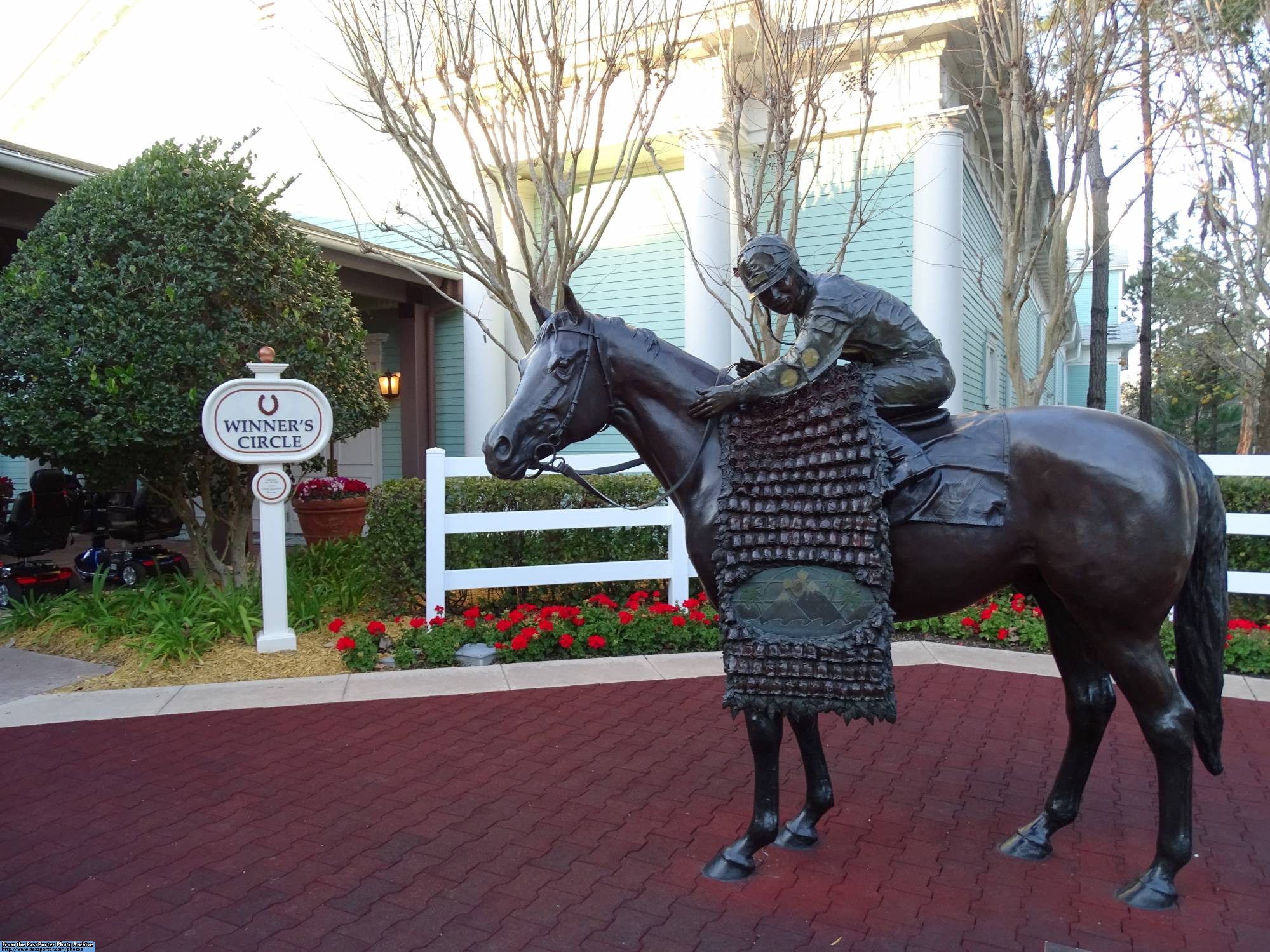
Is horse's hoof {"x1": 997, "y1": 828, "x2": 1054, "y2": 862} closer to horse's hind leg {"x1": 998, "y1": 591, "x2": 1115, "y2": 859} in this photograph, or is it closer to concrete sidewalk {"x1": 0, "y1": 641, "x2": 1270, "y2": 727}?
horse's hind leg {"x1": 998, "y1": 591, "x2": 1115, "y2": 859}

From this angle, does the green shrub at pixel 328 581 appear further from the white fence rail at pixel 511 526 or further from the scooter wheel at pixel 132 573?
the scooter wheel at pixel 132 573

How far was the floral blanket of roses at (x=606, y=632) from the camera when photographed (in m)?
5.91

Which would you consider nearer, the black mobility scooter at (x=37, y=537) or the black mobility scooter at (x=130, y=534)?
A: the black mobility scooter at (x=37, y=537)

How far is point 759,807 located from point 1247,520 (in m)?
5.03

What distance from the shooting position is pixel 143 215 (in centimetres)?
677

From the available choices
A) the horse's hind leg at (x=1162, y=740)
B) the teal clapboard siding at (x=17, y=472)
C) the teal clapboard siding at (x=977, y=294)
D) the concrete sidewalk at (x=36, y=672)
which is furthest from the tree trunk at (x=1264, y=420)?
the teal clapboard siding at (x=17, y=472)

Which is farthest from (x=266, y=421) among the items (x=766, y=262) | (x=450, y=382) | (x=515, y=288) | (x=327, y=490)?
(x=450, y=382)

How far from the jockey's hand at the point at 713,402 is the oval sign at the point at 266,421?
4271 millimetres

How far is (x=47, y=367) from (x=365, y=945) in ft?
19.4

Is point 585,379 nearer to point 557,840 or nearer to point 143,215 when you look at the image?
point 557,840

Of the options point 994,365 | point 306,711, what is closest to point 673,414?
point 306,711

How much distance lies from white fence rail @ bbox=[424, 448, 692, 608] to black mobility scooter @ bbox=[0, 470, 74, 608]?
13.3 ft

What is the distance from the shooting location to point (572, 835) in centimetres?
346

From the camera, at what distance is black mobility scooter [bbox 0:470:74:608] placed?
7738 millimetres
